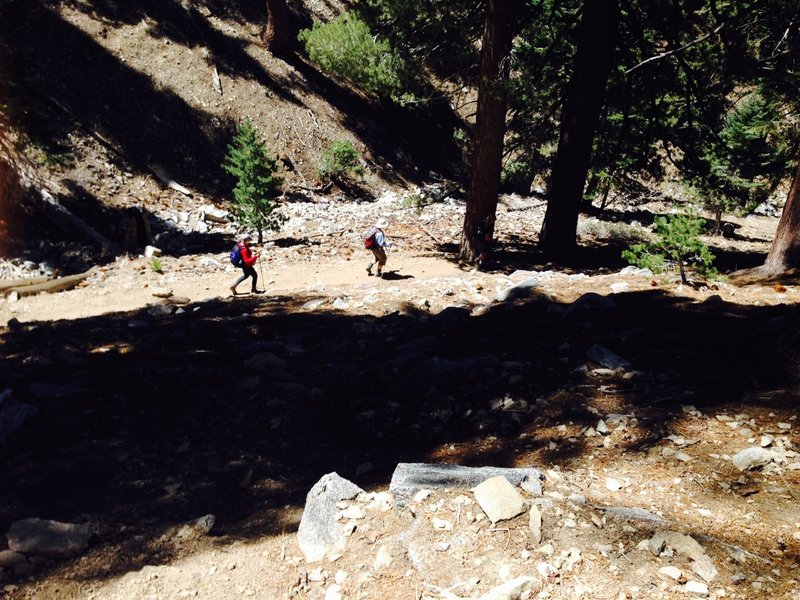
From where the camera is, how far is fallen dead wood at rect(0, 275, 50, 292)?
11.7 meters

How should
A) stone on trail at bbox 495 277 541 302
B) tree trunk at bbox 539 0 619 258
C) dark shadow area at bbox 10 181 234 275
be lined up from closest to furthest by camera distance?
stone on trail at bbox 495 277 541 302, tree trunk at bbox 539 0 619 258, dark shadow area at bbox 10 181 234 275

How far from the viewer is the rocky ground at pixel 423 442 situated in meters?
2.95

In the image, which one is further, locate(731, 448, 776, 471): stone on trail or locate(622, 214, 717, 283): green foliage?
locate(622, 214, 717, 283): green foliage

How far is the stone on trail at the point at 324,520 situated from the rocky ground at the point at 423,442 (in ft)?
0.19

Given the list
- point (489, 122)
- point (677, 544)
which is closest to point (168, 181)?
point (489, 122)

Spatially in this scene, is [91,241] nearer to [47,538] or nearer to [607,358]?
[47,538]

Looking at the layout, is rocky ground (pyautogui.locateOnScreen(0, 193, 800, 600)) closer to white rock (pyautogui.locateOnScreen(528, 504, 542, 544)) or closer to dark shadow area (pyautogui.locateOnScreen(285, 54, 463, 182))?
white rock (pyautogui.locateOnScreen(528, 504, 542, 544))

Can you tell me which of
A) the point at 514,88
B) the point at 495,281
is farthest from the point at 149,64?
the point at 495,281

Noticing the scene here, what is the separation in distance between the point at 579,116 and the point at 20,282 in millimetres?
12495

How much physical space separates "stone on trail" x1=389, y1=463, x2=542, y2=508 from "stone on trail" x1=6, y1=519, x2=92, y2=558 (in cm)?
194

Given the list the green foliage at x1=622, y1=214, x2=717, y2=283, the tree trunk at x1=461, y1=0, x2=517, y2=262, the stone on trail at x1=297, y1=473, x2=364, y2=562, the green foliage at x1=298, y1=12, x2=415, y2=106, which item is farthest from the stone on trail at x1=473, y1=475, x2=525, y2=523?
the green foliage at x1=298, y1=12, x2=415, y2=106

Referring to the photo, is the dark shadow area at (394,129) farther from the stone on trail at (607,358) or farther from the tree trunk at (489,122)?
the stone on trail at (607,358)

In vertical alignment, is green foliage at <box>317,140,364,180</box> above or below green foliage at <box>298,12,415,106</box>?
below

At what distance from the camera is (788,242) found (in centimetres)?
785
